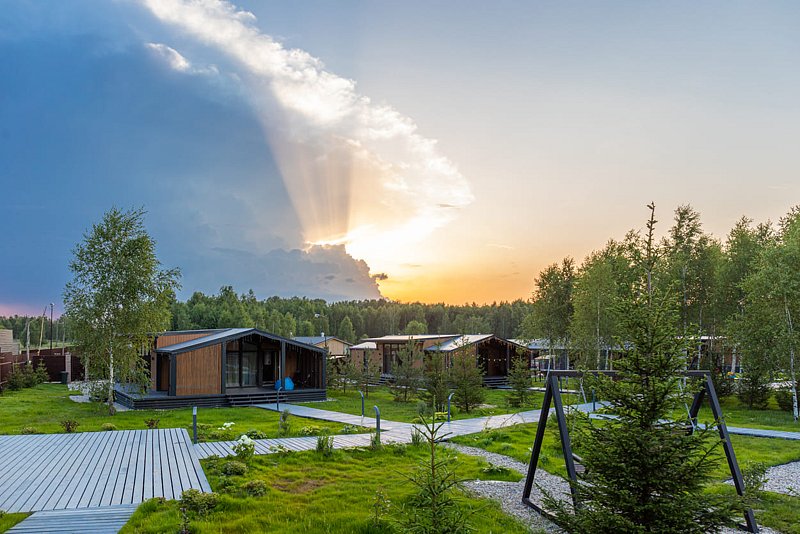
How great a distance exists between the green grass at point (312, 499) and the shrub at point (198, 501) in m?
0.10

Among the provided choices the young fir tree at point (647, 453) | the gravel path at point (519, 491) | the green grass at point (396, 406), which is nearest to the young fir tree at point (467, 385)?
the green grass at point (396, 406)

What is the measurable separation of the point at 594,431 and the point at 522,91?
575 inches

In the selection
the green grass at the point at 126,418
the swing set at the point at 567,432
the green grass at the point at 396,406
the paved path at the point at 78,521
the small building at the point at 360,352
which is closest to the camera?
the paved path at the point at 78,521

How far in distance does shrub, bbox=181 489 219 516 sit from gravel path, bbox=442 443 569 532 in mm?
4291

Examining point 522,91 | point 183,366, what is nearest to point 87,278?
point 183,366

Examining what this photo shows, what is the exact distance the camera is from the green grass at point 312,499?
6750 millimetres

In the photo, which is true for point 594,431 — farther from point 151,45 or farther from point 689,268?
point 151,45

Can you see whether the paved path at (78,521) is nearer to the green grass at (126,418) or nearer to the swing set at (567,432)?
the swing set at (567,432)

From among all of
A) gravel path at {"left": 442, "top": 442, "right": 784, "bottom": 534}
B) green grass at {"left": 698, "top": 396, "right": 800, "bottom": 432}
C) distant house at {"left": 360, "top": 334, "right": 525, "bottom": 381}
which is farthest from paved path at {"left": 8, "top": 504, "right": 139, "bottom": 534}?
distant house at {"left": 360, "top": 334, "right": 525, "bottom": 381}

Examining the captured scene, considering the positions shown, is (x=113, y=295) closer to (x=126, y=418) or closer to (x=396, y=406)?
(x=126, y=418)

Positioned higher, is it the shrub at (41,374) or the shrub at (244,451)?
the shrub at (244,451)

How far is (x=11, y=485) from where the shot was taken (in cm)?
805

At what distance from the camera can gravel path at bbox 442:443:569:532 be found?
23.4 ft

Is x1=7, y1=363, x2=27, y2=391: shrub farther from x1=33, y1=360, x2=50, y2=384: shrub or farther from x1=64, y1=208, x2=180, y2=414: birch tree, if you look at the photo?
x1=64, y1=208, x2=180, y2=414: birch tree
